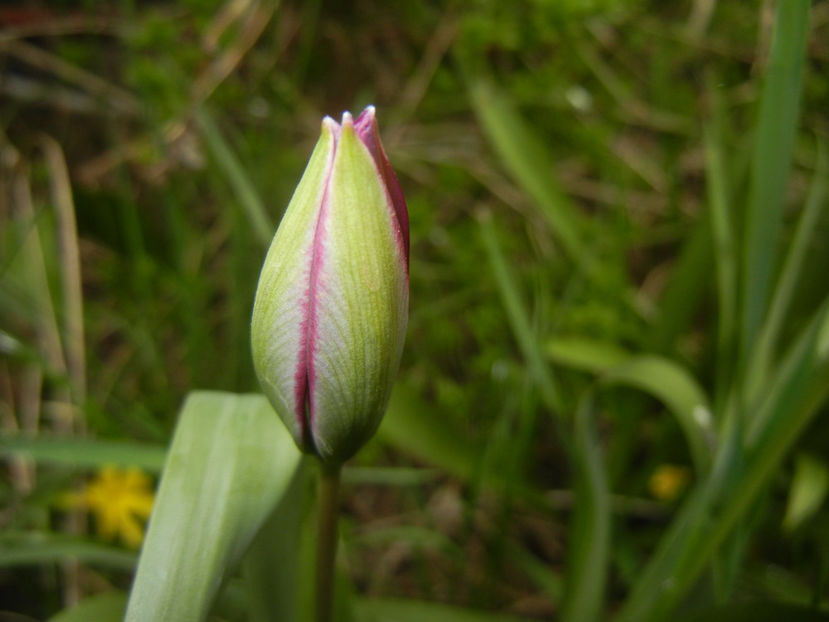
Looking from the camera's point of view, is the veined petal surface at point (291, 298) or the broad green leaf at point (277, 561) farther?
the broad green leaf at point (277, 561)

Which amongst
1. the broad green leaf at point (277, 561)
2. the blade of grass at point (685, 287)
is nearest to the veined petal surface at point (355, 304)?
the broad green leaf at point (277, 561)

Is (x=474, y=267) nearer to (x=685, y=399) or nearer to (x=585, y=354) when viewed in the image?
(x=585, y=354)

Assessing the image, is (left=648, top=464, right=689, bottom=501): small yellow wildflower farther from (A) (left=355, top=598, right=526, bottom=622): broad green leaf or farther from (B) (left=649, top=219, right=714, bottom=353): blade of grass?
(A) (left=355, top=598, right=526, bottom=622): broad green leaf

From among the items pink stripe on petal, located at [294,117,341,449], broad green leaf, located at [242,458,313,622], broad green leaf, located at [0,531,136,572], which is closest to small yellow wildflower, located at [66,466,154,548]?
broad green leaf, located at [0,531,136,572]

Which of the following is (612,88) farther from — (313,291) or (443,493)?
(313,291)

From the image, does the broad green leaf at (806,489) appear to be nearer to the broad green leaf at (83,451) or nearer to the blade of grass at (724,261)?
the blade of grass at (724,261)
